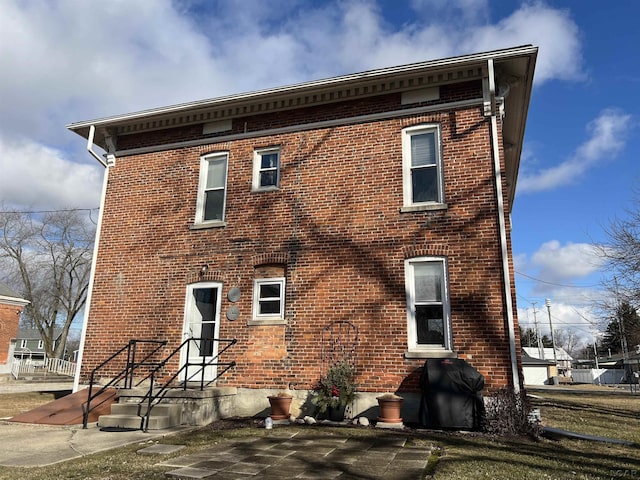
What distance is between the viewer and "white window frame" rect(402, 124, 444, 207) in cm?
974

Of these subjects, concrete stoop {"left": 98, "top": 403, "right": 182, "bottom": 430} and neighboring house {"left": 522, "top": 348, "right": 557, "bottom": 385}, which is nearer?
concrete stoop {"left": 98, "top": 403, "right": 182, "bottom": 430}

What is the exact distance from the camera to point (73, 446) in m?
6.67

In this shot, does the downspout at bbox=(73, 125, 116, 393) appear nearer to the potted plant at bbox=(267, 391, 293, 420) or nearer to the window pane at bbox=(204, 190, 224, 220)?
the window pane at bbox=(204, 190, 224, 220)

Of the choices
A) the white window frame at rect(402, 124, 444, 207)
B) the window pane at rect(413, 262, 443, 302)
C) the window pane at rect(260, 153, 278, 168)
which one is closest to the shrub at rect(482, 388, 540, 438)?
the window pane at rect(413, 262, 443, 302)

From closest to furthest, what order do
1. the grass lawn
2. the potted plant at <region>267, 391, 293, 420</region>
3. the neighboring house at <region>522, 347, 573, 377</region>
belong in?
the grass lawn
the potted plant at <region>267, 391, 293, 420</region>
the neighboring house at <region>522, 347, 573, 377</region>

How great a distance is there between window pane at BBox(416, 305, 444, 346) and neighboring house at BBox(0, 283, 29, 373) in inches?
1091

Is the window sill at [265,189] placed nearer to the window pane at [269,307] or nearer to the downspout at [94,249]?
the window pane at [269,307]

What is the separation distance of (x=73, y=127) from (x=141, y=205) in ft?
9.39

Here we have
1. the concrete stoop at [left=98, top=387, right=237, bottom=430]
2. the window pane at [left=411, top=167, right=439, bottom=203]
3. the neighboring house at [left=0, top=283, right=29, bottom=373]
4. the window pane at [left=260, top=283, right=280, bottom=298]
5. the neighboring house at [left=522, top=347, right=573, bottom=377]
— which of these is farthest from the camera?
the neighboring house at [left=522, top=347, right=573, bottom=377]

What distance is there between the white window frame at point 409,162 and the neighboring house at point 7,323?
1097 inches

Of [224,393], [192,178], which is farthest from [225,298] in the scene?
[192,178]

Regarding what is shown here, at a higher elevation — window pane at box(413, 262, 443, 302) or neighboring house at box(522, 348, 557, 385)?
window pane at box(413, 262, 443, 302)

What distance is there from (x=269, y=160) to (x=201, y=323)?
13.5 feet

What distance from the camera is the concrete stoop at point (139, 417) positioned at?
805cm
